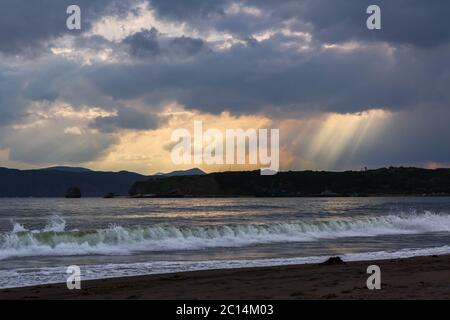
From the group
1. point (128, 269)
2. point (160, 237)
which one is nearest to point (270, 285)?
point (128, 269)

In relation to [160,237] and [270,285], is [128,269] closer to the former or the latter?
[270,285]

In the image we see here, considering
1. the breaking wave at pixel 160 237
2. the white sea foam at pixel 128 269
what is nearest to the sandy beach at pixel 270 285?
the white sea foam at pixel 128 269

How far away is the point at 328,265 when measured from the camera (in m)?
18.7

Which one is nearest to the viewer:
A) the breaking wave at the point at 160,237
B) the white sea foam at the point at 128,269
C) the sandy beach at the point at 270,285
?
the sandy beach at the point at 270,285

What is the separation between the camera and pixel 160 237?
33500 millimetres

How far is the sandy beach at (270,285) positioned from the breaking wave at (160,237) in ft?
37.3

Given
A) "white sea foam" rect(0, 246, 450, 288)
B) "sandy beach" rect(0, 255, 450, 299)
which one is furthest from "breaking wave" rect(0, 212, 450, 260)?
"sandy beach" rect(0, 255, 450, 299)

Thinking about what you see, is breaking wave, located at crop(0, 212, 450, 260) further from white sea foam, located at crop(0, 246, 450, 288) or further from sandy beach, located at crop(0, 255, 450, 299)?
sandy beach, located at crop(0, 255, 450, 299)

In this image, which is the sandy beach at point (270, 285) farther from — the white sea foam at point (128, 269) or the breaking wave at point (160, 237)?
the breaking wave at point (160, 237)

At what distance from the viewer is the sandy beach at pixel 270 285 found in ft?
39.4

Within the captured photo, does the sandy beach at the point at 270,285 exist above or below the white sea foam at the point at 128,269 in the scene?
above

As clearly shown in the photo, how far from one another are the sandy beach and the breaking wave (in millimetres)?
11369

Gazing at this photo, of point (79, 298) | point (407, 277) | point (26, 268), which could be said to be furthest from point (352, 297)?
point (26, 268)
